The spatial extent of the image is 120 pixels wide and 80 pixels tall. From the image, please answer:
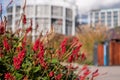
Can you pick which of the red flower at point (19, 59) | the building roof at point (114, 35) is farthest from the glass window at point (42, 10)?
the red flower at point (19, 59)

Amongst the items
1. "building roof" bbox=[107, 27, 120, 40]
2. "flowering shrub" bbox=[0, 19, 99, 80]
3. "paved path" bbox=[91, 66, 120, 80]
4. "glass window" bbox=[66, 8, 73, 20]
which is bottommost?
"paved path" bbox=[91, 66, 120, 80]

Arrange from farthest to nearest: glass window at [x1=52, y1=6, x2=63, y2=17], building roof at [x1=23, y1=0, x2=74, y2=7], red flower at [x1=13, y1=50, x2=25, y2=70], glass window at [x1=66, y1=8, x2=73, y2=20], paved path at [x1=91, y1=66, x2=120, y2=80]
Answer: glass window at [x1=66, y1=8, x2=73, y2=20] → glass window at [x1=52, y1=6, x2=63, y2=17] → building roof at [x1=23, y1=0, x2=74, y2=7] → paved path at [x1=91, y1=66, x2=120, y2=80] → red flower at [x1=13, y1=50, x2=25, y2=70]

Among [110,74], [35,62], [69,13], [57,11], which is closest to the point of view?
[35,62]

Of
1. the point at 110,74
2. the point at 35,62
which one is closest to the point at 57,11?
the point at 110,74

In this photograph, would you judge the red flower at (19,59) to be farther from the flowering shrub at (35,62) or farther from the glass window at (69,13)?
the glass window at (69,13)

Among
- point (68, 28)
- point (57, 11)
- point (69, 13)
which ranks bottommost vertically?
point (68, 28)

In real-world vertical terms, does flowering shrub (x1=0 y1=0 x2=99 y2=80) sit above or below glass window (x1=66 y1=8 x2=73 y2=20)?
below

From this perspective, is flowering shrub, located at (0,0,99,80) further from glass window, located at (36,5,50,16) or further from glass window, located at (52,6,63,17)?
glass window, located at (52,6,63,17)

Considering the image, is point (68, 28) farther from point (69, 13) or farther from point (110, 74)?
Result: point (110, 74)

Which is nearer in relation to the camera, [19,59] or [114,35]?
[19,59]

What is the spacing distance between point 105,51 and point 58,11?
7365cm

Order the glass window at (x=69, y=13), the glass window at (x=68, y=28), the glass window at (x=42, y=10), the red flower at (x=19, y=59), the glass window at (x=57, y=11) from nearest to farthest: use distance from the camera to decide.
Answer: the red flower at (x=19, y=59) → the glass window at (x=42, y=10) → the glass window at (x=57, y=11) → the glass window at (x=68, y=28) → the glass window at (x=69, y=13)

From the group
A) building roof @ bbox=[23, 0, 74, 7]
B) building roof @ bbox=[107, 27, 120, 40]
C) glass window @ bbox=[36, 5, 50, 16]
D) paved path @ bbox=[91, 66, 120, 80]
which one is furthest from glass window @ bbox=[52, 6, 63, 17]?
paved path @ bbox=[91, 66, 120, 80]

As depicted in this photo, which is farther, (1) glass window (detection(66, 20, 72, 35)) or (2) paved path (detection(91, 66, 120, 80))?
A: (1) glass window (detection(66, 20, 72, 35))
